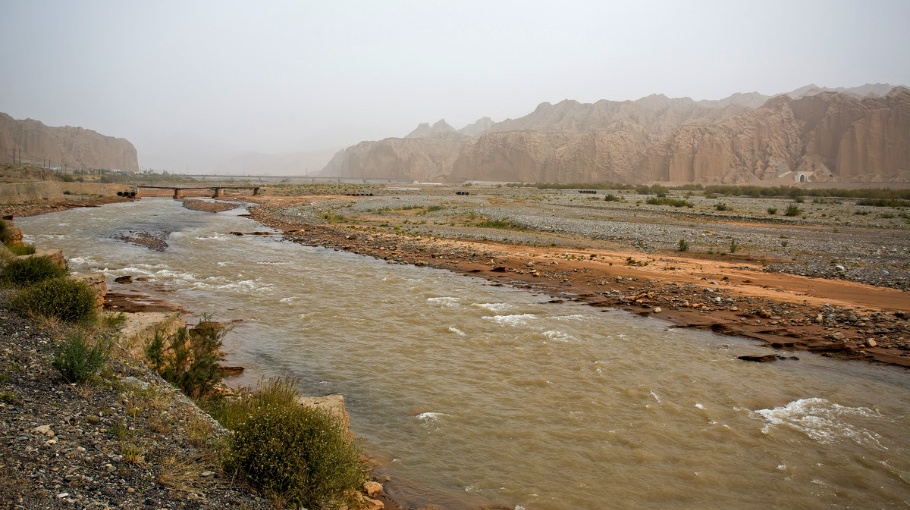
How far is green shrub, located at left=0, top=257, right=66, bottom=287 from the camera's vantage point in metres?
9.61

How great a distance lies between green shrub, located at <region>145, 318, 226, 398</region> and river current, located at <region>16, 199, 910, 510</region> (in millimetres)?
1324

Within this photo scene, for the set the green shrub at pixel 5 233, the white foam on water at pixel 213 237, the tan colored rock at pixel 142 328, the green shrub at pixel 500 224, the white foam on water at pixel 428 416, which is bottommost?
the white foam on water at pixel 428 416

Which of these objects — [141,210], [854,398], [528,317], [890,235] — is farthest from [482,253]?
[141,210]

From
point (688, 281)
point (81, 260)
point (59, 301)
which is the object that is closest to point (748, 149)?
point (688, 281)

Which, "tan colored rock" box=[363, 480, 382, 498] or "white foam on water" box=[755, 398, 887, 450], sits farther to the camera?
"white foam on water" box=[755, 398, 887, 450]

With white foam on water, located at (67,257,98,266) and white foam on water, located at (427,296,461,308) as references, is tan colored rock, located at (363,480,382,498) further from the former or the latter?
white foam on water, located at (67,257,98,266)

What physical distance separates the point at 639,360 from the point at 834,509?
444 centimetres

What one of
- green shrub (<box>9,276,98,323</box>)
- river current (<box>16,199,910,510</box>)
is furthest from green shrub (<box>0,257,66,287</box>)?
river current (<box>16,199,910,510</box>)

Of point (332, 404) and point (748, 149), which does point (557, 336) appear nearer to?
point (332, 404)

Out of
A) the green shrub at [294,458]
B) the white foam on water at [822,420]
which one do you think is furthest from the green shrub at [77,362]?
the white foam on water at [822,420]

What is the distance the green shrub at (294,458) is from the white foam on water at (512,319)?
7.70 m

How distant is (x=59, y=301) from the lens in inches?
296

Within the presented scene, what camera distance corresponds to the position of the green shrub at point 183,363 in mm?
7070

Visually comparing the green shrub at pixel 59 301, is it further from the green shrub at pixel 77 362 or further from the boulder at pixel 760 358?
the boulder at pixel 760 358
